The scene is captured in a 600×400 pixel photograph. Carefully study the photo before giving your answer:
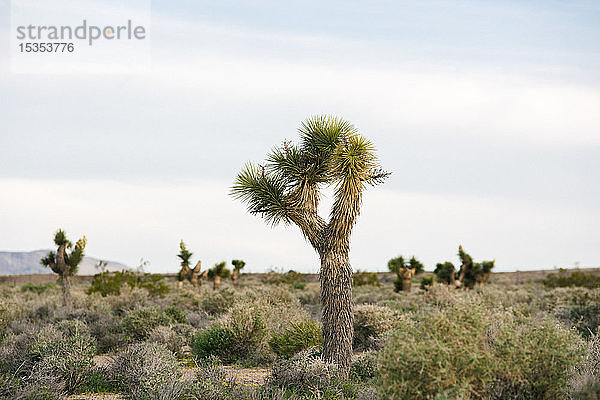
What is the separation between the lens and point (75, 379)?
998cm

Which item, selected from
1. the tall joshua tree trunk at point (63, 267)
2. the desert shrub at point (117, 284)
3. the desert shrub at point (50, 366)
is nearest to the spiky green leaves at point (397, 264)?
the desert shrub at point (117, 284)

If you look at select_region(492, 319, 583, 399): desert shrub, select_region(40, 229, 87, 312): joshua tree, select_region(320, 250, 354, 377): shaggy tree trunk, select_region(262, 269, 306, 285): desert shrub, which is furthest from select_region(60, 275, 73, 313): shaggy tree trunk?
select_region(262, 269, 306, 285): desert shrub

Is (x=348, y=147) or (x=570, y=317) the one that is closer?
(x=348, y=147)

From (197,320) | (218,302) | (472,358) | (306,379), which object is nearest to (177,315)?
(197,320)

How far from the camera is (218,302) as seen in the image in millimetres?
20922

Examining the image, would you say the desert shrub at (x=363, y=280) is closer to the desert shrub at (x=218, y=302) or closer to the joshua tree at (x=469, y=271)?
the joshua tree at (x=469, y=271)

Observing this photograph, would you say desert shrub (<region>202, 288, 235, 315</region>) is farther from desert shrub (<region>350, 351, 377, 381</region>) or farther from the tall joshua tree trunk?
desert shrub (<region>350, 351, 377, 381</region>)

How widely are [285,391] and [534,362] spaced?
3.57 m

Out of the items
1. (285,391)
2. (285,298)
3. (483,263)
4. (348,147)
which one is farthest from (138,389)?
(483,263)

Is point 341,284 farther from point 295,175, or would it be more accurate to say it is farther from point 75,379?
point 75,379

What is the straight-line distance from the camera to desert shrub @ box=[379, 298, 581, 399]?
5684mm

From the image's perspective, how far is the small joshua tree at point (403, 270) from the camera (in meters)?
32.7

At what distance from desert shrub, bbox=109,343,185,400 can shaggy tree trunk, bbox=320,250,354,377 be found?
2874mm

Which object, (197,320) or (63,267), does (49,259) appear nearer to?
(63,267)
